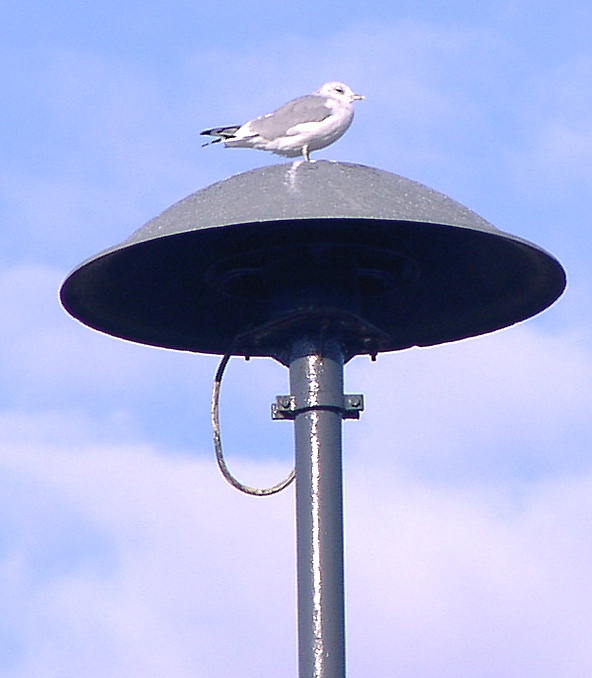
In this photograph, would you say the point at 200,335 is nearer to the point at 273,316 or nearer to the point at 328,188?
the point at 273,316

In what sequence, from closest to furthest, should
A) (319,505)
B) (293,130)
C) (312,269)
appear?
(319,505) < (312,269) < (293,130)

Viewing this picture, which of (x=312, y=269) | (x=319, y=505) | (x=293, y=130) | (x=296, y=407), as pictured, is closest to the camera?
(x=319, y=505)

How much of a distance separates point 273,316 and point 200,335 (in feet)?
2.89

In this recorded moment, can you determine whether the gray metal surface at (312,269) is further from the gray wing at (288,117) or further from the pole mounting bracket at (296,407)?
the gray wing at (288,117)

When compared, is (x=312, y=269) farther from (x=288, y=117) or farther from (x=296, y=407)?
(x=288, y=117)

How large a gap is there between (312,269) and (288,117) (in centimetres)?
226

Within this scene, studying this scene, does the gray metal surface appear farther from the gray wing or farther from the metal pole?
the gray wing

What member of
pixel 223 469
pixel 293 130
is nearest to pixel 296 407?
pixel 223 469

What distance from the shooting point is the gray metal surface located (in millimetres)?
6480

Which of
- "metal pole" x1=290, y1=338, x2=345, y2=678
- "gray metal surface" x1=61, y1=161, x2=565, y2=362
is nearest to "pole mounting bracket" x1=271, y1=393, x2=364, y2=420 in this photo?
"metal pole" x1=290, y1=338, x2=345, y2=678

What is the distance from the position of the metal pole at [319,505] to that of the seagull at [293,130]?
2.32 meters

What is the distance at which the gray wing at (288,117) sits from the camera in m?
9.03

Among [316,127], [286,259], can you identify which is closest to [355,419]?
[286,259]

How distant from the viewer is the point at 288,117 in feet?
29.7
